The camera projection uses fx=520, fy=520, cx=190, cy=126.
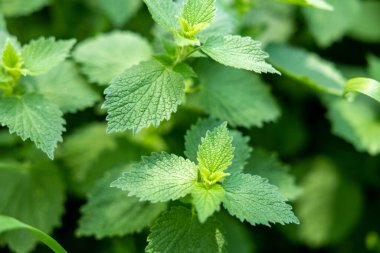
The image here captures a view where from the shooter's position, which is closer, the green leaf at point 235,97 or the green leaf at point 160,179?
the green leaf at point 160,179

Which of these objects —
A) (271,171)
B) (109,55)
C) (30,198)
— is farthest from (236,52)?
(30,198)

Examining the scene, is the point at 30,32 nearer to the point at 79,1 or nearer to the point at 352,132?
the point at 79,1

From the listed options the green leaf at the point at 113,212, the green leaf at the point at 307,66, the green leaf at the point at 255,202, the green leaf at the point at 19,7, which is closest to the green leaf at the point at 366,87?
the green leaf at the point at 307,66

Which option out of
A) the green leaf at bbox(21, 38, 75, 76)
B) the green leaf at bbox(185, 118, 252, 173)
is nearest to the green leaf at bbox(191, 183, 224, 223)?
the green leaf at bbox(185, 118, 252, 173)

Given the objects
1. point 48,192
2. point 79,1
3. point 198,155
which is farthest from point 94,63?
point 79,1

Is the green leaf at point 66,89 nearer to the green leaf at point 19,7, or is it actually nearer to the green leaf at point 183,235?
the green leaf at point 19,7

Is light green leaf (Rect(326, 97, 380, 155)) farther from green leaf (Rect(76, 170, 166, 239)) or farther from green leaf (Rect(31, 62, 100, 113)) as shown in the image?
green leaf (Rect(31, 62, 100, 113))
